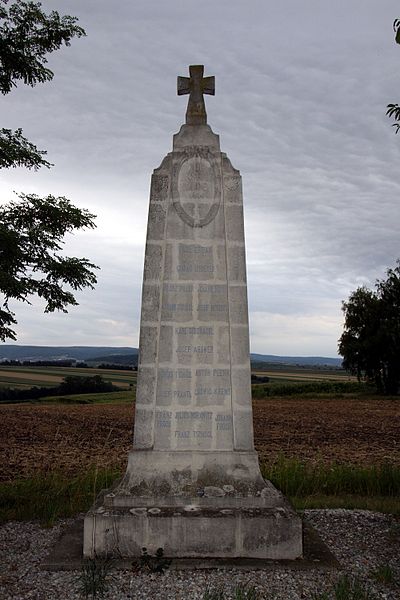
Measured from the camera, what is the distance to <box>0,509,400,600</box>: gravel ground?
476cm

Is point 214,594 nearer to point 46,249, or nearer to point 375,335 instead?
point 46,249

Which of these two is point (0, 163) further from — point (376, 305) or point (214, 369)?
point (376, 305)

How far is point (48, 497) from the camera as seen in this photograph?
329 inches

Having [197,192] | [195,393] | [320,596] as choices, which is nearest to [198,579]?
[320,596]

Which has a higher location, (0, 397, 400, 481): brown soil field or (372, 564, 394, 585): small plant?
(0, 397, 400, 481): brown soil field

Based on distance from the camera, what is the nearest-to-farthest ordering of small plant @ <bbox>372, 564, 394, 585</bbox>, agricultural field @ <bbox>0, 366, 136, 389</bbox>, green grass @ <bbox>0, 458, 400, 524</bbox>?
small plant @ <bbox>372, 564, 394, 585</bbox>
green grass @ <bbox>0, 458, 400, 524</bbox>
agricultural field @ <bbox>0, 366, 136, 389</bbox>

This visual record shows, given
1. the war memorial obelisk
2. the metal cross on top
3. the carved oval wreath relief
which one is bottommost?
the war memorial obelisk

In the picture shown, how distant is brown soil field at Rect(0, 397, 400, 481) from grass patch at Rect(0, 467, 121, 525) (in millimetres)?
Result: 947

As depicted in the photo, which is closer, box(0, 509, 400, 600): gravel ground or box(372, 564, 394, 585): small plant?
box(0, 509, 400, 600): gravel ground

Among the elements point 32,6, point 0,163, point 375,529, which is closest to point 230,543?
point 375,529

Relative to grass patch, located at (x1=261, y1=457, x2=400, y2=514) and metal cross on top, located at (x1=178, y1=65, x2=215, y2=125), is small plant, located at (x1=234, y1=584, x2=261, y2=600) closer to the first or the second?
grass patch, located at (x1=261, y1=457, x2=400, y2=514)

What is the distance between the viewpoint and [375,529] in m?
7.10

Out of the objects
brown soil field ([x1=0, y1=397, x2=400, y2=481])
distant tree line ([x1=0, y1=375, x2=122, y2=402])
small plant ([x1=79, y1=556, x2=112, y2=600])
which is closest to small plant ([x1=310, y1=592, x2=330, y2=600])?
small plant ([x1=79, y1=556, x2=112, y2=600])

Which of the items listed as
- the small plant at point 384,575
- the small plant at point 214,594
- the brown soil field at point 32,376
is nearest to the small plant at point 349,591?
the small plant at point 384,575
